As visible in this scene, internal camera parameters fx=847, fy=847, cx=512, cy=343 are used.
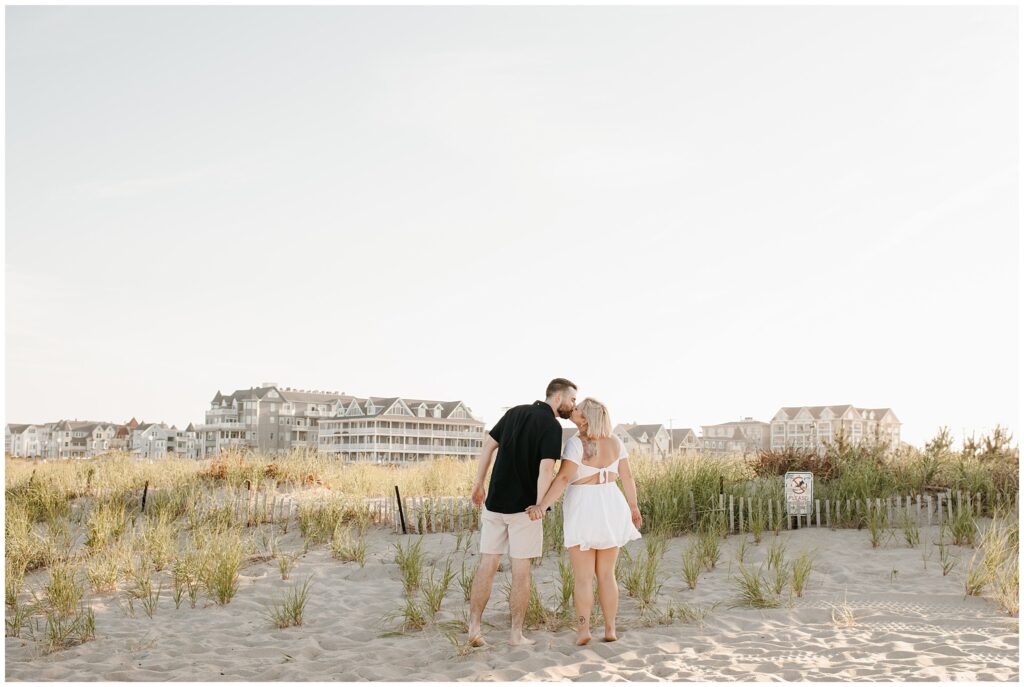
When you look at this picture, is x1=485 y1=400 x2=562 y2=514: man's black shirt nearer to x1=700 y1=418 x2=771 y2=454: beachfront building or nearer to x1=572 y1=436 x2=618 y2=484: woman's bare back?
x1=572 y1=436 x2=618 y2=484: woman's bare back

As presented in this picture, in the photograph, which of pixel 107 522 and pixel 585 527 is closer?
pixel 585 527

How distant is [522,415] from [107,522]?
268 inches

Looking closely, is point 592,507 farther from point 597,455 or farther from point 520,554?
point 520,554

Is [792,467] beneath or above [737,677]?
above

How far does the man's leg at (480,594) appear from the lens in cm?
639

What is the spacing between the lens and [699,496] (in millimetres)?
11508

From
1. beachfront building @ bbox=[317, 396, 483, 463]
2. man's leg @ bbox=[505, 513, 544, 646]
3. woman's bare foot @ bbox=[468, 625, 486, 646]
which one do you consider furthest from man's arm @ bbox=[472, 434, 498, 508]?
beachfront building @ bbox=[317, 396, 483, 463]

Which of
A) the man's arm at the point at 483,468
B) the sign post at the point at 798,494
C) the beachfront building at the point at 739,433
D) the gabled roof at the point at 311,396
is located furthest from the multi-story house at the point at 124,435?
the man's arm at the point at 483,468

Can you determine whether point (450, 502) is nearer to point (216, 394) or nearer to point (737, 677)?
point (737, 677)

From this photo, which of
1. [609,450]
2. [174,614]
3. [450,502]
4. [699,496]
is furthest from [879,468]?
[174,614]

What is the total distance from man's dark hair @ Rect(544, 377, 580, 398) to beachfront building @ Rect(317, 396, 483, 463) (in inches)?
3005

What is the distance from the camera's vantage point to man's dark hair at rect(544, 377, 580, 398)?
6.40 metres

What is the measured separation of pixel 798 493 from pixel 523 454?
6.33 metres

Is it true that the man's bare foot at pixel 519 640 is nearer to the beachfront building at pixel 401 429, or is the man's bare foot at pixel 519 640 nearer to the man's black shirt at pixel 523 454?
the man's black shirt at pixel 523 454
